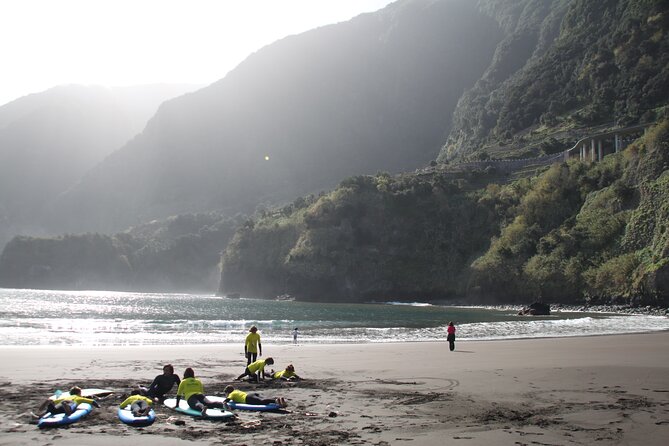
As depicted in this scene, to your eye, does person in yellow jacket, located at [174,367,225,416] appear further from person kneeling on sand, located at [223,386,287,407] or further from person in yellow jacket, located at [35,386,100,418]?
person in yellow jacket, located at [35,386,100,418]

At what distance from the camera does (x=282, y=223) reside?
5113 inches

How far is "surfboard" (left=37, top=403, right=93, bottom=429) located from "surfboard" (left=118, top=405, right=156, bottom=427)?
0.74 meters

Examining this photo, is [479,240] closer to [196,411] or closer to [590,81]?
[590,81]

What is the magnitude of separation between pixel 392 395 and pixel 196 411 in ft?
15.7

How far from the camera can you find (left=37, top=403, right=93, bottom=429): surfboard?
1107 cm

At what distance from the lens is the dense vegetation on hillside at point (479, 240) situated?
2776 inches

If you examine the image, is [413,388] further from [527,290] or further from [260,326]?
[527,290]

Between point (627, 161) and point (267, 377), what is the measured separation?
7818 cm

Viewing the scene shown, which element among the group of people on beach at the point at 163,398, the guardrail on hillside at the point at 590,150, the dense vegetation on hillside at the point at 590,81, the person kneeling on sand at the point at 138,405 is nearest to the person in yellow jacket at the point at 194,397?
the group of people on beach at the point at 163,398

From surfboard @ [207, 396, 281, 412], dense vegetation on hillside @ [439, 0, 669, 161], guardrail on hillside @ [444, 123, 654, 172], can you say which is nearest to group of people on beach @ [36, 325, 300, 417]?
surfboard @ [207, 396, 281, 412]

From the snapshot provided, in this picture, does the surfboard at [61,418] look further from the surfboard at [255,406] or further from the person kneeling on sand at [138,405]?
the surfboard at [255,406]

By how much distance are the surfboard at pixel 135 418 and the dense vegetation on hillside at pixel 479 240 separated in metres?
59.8

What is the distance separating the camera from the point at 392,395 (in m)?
14.5

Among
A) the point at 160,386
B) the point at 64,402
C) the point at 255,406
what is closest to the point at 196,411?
the point at 255,406
